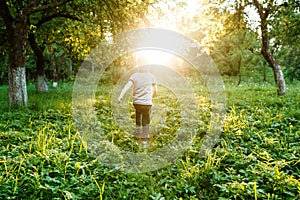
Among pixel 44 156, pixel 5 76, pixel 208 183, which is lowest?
pixel 208 183

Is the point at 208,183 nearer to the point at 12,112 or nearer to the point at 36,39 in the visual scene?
the point at 12,112

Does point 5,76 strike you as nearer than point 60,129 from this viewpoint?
No

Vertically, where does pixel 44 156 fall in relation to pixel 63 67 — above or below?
below

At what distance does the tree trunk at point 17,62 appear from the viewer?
10781 millimetres

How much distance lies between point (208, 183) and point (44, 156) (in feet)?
10.5

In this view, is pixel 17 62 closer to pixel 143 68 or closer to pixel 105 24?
pixel 105 24

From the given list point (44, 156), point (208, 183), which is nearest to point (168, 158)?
point (208, 183)

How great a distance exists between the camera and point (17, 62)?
1091 centimetres

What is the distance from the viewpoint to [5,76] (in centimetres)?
3872

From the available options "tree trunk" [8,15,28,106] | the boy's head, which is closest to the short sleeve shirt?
the boy's head

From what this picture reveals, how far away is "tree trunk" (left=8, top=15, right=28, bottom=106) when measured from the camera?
424 inches

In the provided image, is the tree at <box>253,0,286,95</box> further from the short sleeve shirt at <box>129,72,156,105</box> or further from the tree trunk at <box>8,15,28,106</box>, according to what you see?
the tree trunk at <box>8,15,28,106</box>

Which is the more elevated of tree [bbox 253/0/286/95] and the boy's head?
tree [bbox 253/0/286/95]

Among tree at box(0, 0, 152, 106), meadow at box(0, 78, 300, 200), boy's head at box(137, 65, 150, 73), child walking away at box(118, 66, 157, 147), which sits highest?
tree at box(0, 0, 152, 106)
